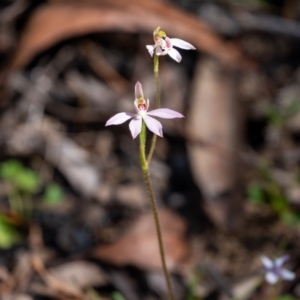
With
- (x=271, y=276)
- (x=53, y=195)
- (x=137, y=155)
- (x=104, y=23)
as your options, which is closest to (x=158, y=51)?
(x=271, y=276)

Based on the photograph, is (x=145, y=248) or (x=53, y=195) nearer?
(x=145, y=248)

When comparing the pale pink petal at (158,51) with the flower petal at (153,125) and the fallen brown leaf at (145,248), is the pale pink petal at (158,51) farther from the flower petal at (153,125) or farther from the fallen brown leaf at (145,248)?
the fallen brown leaf at (145,248)

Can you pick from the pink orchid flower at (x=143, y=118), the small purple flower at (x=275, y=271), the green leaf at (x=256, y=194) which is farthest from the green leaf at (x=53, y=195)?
the pink orchid flower at (x=143, y=118)

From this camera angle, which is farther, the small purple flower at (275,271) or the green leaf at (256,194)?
the green leaf at (256,194)

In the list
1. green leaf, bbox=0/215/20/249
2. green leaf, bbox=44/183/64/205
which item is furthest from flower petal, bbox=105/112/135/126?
green leaf, bbox=44/183/64/205

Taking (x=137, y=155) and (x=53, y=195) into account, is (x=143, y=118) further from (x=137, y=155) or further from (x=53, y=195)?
(x=137, y=155)

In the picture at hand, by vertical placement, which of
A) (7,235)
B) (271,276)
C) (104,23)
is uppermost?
(104,23)

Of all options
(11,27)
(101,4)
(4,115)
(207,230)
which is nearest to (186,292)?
(207,230)

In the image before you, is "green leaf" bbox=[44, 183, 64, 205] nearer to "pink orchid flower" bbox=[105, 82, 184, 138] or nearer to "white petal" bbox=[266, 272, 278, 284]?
"white petal" bbox=[266, 272, 278, 284]
